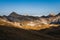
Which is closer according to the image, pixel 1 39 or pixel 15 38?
pixel 1 39

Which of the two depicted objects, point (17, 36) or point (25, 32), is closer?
point (17, 36)

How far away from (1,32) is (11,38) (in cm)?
457

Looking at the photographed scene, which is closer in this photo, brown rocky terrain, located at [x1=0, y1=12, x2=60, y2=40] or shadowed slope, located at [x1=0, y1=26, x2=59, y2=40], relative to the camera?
shadowed slope, located at [x1=0, y1=26, x2=59, y2=40]

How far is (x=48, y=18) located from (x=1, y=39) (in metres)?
132

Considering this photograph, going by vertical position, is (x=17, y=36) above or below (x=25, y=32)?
below

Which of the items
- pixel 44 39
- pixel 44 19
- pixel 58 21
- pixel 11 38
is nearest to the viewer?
pixel 11 38

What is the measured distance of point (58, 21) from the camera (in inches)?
5094

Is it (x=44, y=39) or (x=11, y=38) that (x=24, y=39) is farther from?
(x=44, y=39)

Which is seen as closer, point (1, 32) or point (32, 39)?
point (32, 39)

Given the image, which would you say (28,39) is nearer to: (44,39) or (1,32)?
(44,39)

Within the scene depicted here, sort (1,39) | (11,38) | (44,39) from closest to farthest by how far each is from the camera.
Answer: (1,39)
(11,38)
(44,39)

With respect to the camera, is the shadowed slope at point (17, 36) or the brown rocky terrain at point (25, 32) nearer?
the shadowed slope at point (17, 36)

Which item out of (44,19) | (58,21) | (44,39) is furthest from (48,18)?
(44,39)

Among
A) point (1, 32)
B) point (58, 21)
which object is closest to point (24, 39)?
point (1, 32)
